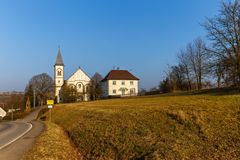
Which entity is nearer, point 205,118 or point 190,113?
point 205,118

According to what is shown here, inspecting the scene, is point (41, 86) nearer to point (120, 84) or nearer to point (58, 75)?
point (58, 75)

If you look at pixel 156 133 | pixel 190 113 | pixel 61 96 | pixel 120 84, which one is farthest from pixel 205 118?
pixel 61 96

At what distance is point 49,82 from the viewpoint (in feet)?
291

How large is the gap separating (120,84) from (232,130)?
60711 millimetres

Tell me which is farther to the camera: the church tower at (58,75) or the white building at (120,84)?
the church tower at (58,75)

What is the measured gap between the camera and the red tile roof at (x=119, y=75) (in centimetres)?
7069

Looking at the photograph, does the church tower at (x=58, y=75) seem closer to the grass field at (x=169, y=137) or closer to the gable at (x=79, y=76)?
the gable at (x=79, y=76)

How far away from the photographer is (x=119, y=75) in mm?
72062

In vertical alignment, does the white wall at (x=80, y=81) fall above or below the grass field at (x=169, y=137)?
above

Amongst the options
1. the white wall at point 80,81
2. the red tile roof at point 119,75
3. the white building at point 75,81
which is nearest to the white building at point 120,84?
the red tile roof at point 119,75

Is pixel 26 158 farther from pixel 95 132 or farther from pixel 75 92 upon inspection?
pixel 75 92

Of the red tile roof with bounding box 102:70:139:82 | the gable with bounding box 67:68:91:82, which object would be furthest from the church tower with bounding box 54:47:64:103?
the red tile roof with bounding box 102:70:139:82

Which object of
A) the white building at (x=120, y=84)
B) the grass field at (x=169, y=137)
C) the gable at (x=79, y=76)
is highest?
the gable at (x=79, y=76)

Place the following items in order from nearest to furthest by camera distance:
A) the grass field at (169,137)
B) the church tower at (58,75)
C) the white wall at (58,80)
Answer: the grass field at (169,137) → the white wall at (58,80) → the church tower at (58,75)
